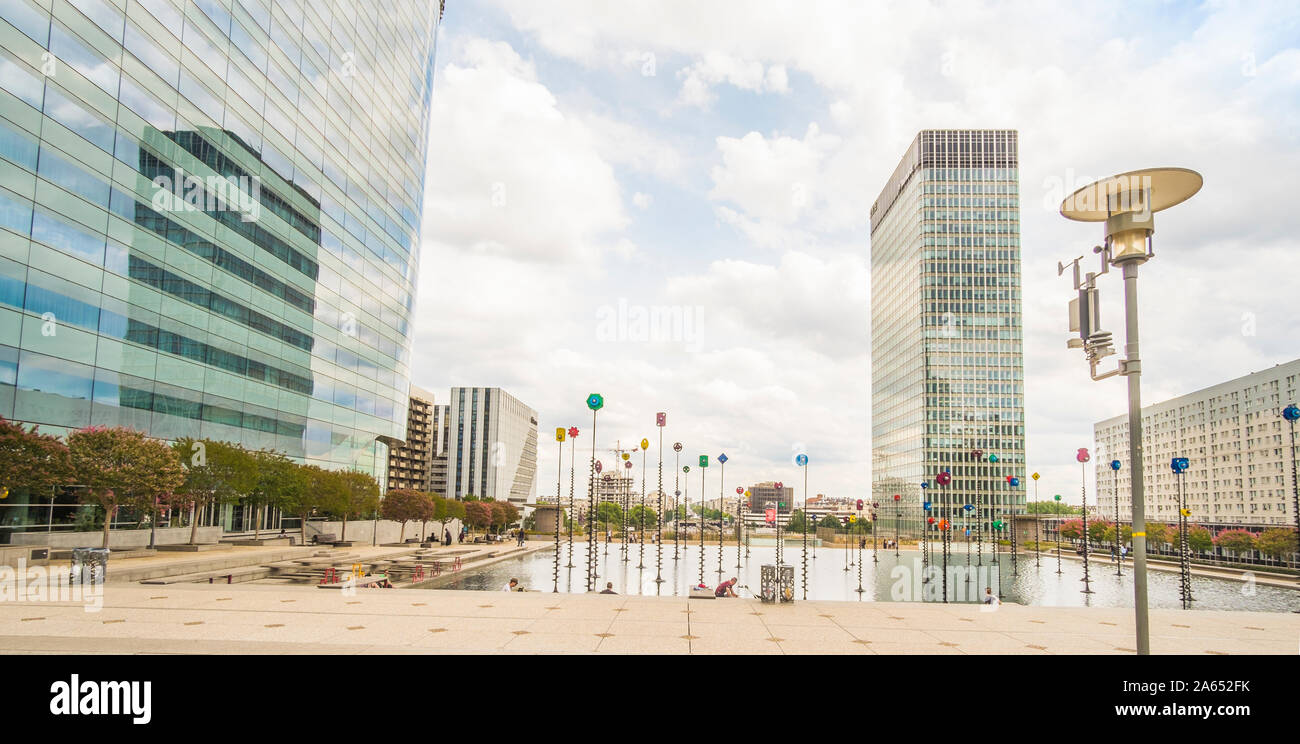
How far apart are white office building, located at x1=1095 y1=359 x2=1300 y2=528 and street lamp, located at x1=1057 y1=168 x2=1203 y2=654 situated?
119 meters

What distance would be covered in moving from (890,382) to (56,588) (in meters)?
174

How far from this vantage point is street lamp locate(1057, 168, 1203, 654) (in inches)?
349

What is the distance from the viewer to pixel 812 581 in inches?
2746

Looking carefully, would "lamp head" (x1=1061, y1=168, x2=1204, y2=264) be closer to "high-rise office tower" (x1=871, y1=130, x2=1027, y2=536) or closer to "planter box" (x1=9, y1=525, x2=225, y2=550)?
"planter box" (x1=9, y1=525, x2=225, y2=550)

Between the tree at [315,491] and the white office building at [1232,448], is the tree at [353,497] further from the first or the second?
the white office building at [1232,448]

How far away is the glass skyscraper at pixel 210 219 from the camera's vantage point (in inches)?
1687

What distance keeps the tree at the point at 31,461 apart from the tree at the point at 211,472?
10.6m

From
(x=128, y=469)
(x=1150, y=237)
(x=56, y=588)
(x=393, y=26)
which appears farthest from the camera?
(x=393, y=26)

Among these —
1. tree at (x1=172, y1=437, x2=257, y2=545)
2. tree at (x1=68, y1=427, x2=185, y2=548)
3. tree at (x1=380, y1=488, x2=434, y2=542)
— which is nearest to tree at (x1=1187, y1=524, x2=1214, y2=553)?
tree at (x1=380, y1=488, x2=434, y2=542)

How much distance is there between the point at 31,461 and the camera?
122 ft

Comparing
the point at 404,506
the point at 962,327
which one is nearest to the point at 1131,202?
the point at 404,506

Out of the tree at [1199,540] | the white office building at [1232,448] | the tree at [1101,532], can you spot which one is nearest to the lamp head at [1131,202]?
the tree at [1199,540]
